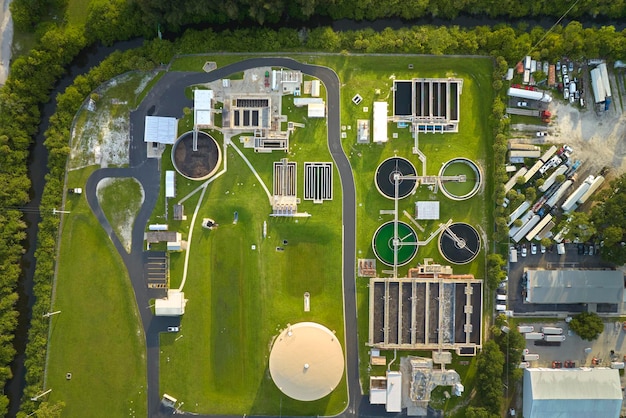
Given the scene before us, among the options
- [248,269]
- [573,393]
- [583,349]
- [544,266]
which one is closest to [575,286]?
[544,266]

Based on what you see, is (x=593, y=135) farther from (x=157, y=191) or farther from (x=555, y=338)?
(x=157, y=191)

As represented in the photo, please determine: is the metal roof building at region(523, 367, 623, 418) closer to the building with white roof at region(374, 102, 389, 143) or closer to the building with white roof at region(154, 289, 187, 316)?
the building with white roof at region(374, 102, 389, 143)

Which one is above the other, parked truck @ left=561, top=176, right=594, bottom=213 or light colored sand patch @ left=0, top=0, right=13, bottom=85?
light colored sand patch @ left=0, top=0, right=13, bottom=85

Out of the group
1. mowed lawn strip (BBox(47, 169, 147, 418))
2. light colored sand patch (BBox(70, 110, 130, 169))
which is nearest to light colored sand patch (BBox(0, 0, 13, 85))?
light colored sand patch (BBox(70, 110, 130, 169))

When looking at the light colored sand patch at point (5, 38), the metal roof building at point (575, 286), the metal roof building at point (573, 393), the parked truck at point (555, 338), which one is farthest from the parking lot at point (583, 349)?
the light colored sand patch at point (5, 38)

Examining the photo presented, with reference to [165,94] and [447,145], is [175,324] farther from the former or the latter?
[447,145]

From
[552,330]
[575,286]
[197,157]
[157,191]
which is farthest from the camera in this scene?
[157,191]
